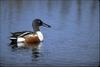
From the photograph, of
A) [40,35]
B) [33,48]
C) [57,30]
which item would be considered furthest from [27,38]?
[57,30]

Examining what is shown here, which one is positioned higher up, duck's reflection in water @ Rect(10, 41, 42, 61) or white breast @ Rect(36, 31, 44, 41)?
white breast @ Rect(36, 31, 44, 41)

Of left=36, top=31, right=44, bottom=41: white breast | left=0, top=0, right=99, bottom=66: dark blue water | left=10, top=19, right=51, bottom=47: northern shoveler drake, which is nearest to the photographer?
left=0, top=0, right=99, bottom=66: dark blue water

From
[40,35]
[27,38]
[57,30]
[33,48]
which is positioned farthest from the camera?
[57,30]

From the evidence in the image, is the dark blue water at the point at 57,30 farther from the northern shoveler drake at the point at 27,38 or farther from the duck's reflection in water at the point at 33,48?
the northern shoveler drake at the point at 27,38

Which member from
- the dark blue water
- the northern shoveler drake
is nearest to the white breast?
the northern shoveler drake

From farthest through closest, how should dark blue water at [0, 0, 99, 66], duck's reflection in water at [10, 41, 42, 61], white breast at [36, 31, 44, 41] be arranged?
white breast at [36, 31, 44, 41]
duck's reflection in water at [10, 41, 42, 61]
dark blue water at [0, 0, 99, 66]

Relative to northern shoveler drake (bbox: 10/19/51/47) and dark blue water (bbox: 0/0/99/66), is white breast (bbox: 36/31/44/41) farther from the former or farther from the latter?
dark blue water (bbox: 0/0/99/66)

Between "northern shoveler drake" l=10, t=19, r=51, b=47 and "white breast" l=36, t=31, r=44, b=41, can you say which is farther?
"white breast" l=36, t=31, r=44, b=41

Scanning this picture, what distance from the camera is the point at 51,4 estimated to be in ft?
90.8

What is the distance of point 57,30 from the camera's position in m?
18.6

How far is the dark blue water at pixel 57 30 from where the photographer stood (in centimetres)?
1341

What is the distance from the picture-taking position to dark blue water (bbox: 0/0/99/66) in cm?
1341

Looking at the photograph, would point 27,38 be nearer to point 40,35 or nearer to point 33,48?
point 40,35

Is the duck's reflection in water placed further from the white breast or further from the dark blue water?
the white breast
